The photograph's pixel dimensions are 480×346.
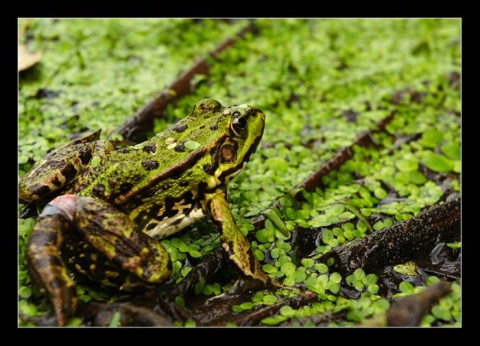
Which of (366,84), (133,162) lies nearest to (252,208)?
(133,162)

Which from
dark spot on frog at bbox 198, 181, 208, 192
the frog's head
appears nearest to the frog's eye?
the frog's head

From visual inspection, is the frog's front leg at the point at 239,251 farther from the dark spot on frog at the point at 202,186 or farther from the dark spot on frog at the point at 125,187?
the dark spot on frog at the point at 125,187

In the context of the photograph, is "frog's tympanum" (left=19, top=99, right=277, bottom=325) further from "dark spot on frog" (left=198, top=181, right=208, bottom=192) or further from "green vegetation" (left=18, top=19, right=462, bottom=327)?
"green vegetation" (left=18, top=19, right=462, bottom=327)

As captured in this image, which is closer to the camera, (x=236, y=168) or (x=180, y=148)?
(x=180, y=148)

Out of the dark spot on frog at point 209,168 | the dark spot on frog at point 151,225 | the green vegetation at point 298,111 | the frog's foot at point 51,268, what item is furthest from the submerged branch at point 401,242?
the frog's foot at point 51,268

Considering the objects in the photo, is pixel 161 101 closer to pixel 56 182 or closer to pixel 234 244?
pixel 56 182

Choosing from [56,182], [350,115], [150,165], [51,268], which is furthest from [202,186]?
[350,115]
